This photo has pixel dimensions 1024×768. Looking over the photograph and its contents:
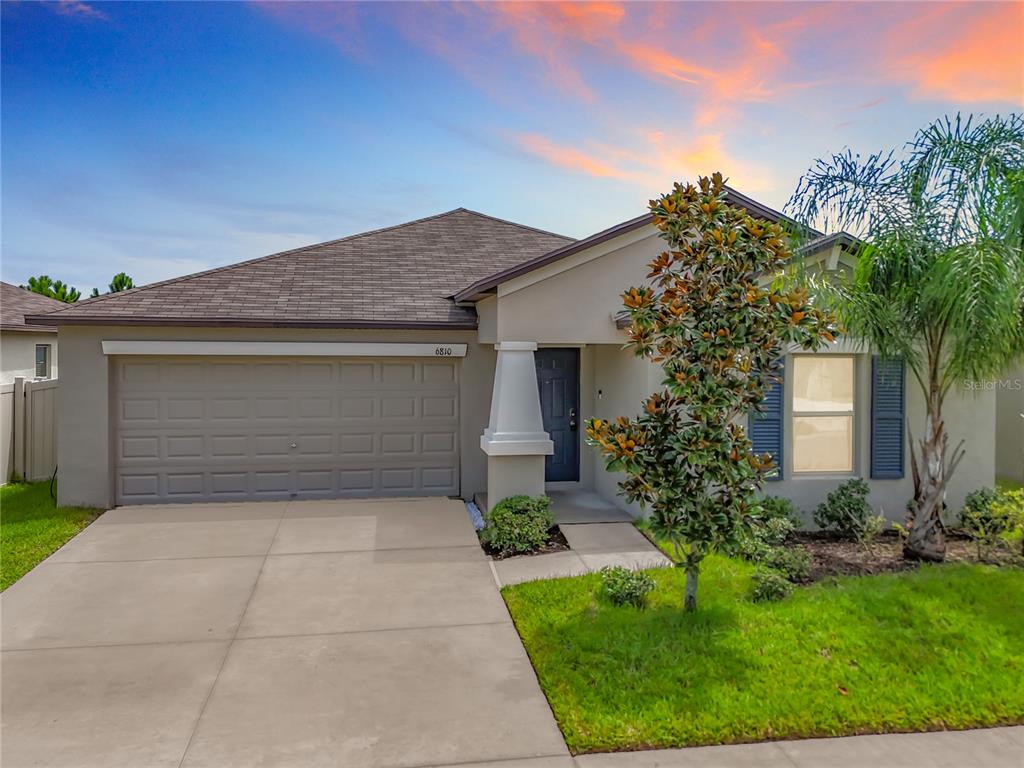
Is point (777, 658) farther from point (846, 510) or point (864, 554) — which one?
point (846, 510)

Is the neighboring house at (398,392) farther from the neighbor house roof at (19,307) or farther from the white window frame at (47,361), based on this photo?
the white window frame at (47,361)

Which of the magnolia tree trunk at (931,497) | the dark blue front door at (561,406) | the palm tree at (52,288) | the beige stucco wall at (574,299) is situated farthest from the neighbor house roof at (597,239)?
the palm tree at (52,288)

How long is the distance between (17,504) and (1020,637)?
1236 centimetres

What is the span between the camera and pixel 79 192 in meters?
18.1

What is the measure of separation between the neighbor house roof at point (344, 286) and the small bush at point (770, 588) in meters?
5.97

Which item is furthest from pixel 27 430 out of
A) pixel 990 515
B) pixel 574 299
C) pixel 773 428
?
pixel 990 515

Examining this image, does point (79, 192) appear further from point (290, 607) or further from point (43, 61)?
point (290, 607)

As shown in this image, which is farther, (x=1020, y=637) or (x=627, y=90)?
(x=627, y=90)

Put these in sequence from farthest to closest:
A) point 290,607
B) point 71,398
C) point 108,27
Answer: point 108,27, point 71,398, point 290,607

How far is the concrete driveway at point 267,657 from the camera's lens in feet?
13.0

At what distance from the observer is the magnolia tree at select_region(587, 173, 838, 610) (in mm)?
5242

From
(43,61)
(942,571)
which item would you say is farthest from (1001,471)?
(43,61)

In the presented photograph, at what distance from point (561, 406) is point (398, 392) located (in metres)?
2.65

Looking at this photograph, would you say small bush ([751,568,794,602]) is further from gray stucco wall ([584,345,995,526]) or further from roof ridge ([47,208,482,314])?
roof ridge ([47,208,482,314])
